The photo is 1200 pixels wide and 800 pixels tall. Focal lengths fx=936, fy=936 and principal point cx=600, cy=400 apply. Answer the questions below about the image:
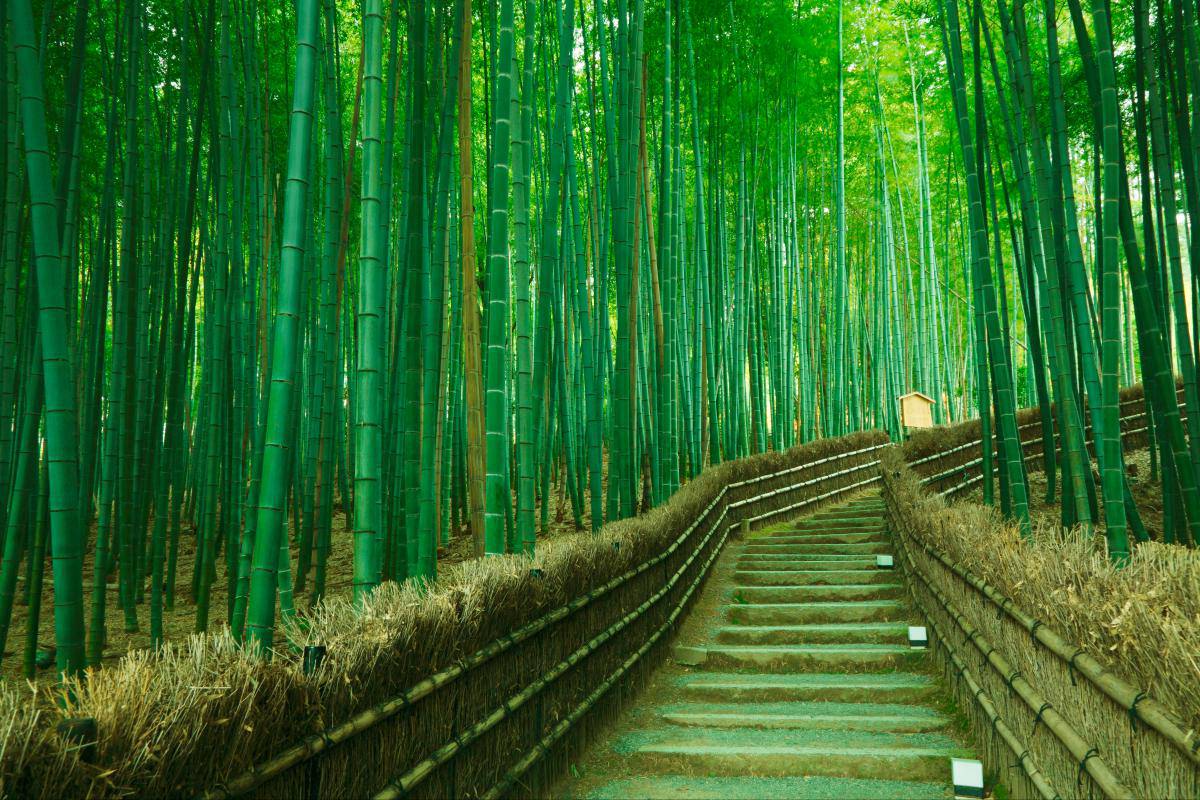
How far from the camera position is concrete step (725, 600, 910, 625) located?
14.7 feet

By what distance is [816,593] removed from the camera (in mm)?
4816

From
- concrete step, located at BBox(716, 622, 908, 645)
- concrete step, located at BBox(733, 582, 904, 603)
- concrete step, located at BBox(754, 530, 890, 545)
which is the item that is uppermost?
concrete step, located at BBox(754, 530, 890, 545)

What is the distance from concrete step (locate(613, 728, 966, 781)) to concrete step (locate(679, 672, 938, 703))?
1.38ft

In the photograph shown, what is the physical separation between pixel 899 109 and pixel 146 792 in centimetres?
1037

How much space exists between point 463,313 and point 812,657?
2.04 metres

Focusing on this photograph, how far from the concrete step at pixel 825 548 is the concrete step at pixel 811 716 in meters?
2.39

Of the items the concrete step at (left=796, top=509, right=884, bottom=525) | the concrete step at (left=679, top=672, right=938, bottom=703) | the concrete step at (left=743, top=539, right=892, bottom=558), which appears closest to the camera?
the concrete step at (left=679, top=672, right=938, bottom=703)

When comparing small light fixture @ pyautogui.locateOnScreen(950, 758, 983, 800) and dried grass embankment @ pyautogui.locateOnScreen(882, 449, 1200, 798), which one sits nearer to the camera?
dried grass embankment @ pyautogui.locateOnScreen(882, 449, 1200, 798)

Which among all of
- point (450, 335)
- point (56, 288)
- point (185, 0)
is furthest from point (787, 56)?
point (56, 288)

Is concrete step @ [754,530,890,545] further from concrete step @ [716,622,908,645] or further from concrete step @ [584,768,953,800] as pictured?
concrete step @ [584,768,953,800]

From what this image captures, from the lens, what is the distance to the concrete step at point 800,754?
2.76 meters

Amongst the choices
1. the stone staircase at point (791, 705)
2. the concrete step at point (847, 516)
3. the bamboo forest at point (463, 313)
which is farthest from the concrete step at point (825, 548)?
the concrete step at point (847, 516)

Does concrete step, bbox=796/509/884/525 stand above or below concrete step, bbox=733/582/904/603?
above

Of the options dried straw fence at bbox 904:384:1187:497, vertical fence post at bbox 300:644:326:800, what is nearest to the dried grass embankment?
vertical fence post at bbox 300:644:326:800
